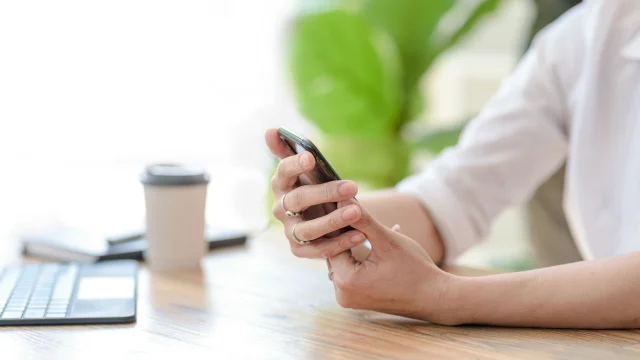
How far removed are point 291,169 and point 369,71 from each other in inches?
67.1

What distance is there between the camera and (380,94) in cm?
260

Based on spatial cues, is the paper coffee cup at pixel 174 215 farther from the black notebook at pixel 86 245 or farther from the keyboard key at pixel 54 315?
the keyboard key at pixel 54 315

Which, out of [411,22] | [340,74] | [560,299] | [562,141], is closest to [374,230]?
[560,299]

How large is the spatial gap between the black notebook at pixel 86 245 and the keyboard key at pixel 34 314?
0.32 metres

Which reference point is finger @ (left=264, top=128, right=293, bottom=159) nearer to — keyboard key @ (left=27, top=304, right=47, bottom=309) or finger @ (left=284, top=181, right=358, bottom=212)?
finger @ (left=284, top=181, right=358, bottom=212)

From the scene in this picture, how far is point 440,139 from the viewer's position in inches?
95.4

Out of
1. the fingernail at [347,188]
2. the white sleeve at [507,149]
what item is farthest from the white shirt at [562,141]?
the fingernail at [347,188]

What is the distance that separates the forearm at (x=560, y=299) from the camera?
840 mm

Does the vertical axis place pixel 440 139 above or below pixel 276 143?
above

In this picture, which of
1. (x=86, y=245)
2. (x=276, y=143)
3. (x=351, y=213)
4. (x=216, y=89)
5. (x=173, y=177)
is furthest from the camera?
(x=216, y=89)

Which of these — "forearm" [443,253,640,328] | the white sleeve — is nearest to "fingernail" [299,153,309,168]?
"forearm" [443,253,640,328]

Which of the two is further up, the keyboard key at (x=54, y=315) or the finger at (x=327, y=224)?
the finger at (x=327, y=224)

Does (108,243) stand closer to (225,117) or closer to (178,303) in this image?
(178,303)

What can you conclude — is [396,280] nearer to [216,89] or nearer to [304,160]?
[304,160]
